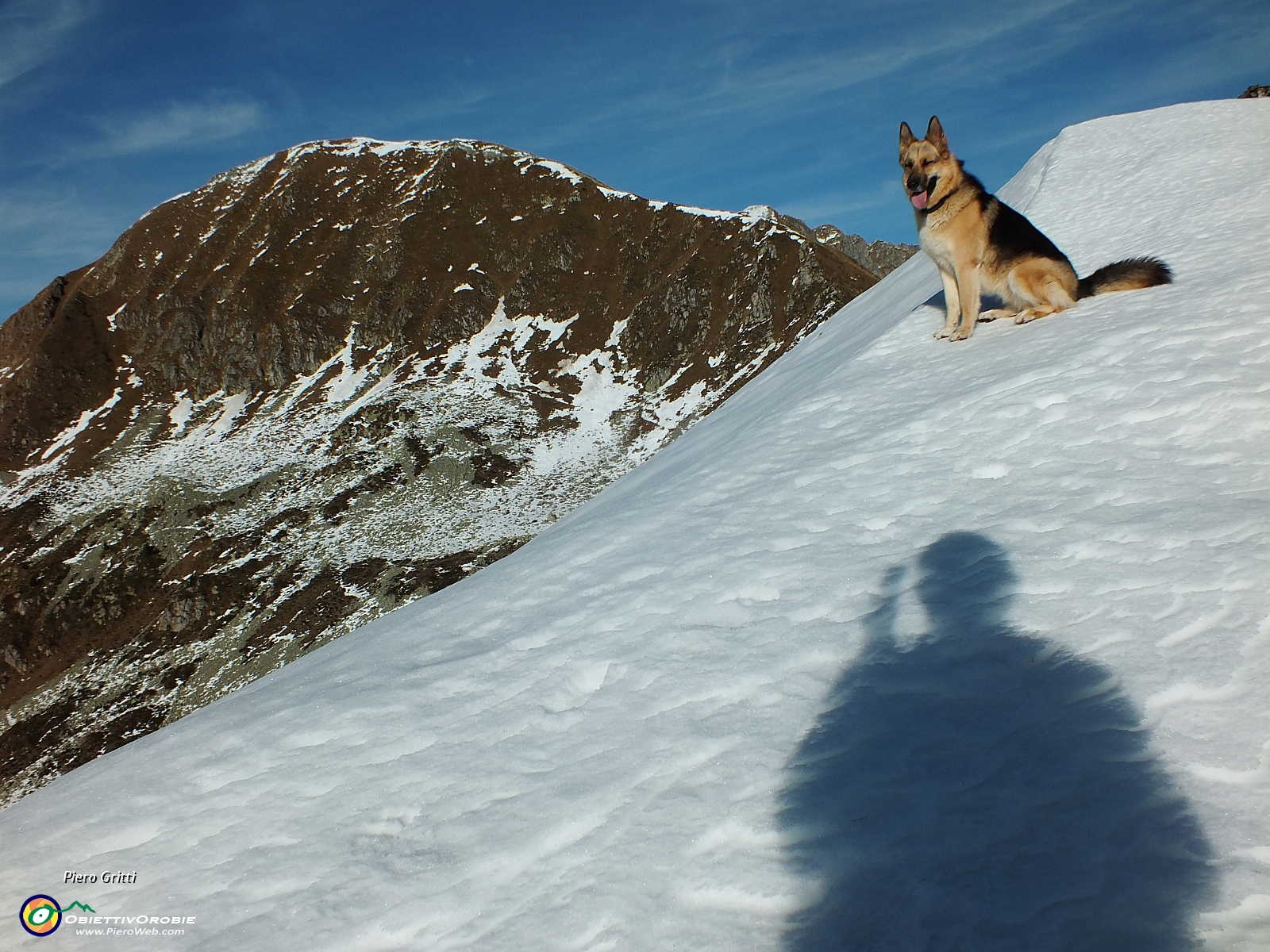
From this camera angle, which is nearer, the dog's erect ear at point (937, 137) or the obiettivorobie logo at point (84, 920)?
the obiettivorobie logo at point (84, 920)

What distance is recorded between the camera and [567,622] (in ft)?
15.4

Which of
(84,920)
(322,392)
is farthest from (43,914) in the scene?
(322,392)

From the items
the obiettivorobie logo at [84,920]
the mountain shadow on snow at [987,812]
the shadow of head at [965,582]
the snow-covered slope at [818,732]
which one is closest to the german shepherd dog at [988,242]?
the snow-covered slope at [818,732]

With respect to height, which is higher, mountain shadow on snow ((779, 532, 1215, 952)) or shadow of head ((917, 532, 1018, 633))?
shadow of head ((917, 532, 1018, 633))

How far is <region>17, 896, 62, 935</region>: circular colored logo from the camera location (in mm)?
2881

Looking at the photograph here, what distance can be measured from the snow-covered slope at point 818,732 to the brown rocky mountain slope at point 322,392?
143 ft

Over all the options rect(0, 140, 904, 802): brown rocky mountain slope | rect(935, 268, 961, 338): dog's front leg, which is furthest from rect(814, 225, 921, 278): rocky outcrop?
rect(935, 268, 961, 338): dog's front leg

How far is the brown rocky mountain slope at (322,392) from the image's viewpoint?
5028cm

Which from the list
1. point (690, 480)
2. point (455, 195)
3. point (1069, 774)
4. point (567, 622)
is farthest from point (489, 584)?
point (455, 195)

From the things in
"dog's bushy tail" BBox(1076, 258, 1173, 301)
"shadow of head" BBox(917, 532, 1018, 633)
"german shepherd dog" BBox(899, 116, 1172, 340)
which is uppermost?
"german shepherd dog" BBox(899, 116, 1172, 340)

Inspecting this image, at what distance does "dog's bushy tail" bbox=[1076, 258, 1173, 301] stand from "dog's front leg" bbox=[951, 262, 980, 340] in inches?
40.3

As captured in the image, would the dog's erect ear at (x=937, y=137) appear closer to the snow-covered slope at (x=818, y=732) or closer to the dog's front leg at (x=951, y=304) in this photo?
the dog's front leg at (x=951, y=304)

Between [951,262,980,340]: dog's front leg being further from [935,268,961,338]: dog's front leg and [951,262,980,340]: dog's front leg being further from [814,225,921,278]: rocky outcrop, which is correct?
[814,225,921,278]: rocky outcrop

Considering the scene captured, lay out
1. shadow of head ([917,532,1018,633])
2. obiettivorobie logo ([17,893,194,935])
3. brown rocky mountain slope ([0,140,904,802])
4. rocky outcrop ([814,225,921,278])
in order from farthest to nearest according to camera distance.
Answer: rocky outcrop ([814,225,921,278]), brown rocky mountain slope ([0,140,904,802]), shadow of head ([917,532,1018,633]), obiettivorobie logo ([17,893,194,935])
